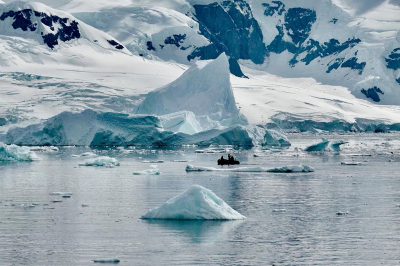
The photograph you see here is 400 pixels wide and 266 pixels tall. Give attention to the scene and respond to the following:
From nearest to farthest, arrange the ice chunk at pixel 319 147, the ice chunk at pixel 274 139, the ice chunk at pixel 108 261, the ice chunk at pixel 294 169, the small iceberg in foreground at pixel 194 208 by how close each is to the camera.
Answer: the ice chunk at pixel 108 261, the small iceberg in foreground at pixel 194 208, the ice chunk at pixel 294 169, the ice chunk at pixel 319 147, the ice chunk at pixel 274 139

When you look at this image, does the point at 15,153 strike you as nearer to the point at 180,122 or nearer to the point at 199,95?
the point at 180,122

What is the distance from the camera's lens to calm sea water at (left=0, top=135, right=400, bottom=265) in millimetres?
27047

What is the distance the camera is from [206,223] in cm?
3170

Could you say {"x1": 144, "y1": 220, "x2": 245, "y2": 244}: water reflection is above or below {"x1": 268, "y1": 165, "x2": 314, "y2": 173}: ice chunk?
below

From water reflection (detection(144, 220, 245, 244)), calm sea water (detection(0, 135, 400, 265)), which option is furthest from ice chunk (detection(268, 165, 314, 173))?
water reflection (detection(144, 220, 245, 244))

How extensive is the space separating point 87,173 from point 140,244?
26250 mm

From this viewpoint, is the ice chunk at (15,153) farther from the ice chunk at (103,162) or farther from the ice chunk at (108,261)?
the ice chunk at (108,261)

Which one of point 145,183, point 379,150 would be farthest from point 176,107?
point 145,183

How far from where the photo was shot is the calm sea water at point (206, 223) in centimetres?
2705

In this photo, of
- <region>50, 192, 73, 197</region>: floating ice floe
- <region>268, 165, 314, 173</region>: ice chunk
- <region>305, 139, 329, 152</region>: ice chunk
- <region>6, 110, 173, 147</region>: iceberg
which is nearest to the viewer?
<region>50, 192, 73, 197</region>: floating ice floe

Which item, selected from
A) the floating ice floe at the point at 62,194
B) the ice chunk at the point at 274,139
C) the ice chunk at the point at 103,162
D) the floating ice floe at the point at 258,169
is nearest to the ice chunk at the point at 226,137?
the ice chunk at the point at 274,139

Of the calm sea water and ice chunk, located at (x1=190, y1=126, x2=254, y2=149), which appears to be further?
ice chunk, located at (x1=190, y1=126, x2=254, y2=149)

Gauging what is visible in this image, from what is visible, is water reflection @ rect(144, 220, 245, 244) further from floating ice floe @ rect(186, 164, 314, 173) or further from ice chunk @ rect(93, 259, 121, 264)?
floating ice floe @ rect(186, 164, 314, 173)

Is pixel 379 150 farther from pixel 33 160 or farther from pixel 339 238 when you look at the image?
pixel 339 238
